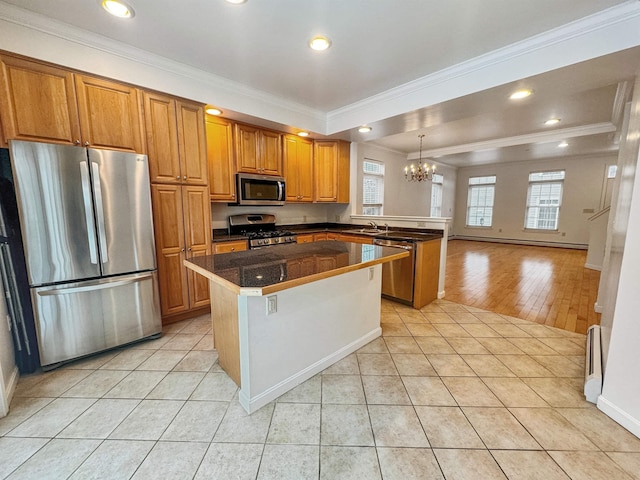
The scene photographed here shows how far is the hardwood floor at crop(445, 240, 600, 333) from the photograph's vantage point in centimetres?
318

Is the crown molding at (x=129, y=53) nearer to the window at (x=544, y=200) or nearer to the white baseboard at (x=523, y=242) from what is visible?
the window at (x=544, y=200)

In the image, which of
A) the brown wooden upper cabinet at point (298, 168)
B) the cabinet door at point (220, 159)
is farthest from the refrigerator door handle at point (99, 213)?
the brown wooden upper cabinet at point (298, 168)

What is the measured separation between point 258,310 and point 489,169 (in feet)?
33.4

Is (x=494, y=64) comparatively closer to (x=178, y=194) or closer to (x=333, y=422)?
(x=333, y=422)

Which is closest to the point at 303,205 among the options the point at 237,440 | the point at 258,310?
the point at 258,310

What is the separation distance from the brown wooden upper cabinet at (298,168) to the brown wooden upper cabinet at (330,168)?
0.13 m

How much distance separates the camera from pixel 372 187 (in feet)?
19.9

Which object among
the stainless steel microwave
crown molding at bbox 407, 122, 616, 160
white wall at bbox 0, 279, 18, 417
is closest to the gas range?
the stainless steel microwave

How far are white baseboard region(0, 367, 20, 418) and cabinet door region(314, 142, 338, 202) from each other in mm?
3828

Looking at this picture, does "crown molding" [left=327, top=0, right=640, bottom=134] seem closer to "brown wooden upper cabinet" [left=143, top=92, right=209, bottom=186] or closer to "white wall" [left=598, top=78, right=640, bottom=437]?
"white wall" [left=598, top=78, right=640, bottom=437]

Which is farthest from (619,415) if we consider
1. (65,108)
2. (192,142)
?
(65,108)

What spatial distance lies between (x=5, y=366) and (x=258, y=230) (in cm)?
278

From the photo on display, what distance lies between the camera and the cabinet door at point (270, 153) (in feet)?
12.3

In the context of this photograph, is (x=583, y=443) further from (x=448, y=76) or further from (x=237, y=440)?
(x=448, y=76)
